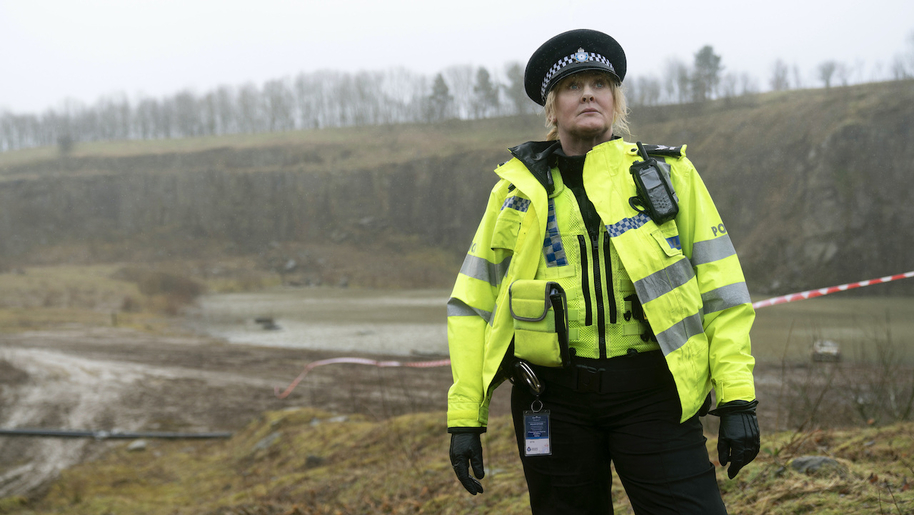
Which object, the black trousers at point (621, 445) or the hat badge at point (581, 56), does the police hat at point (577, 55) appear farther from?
the black trousers at point (621, 445)

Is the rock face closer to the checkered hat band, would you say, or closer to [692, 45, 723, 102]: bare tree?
[692, 45, 723, 102]: bare tree

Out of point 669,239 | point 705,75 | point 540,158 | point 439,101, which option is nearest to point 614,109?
point 540,158

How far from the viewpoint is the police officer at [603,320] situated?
5.65ft

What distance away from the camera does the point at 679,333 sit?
1.73 meters

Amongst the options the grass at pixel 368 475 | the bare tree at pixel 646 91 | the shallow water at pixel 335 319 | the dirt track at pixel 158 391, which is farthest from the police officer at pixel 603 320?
the bare tree at pixel 646 91

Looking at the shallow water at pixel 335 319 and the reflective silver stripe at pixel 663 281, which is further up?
the reflective silver stripe at pixel 663 281

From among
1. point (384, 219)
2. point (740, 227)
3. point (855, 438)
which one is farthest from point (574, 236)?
point (384, 219)

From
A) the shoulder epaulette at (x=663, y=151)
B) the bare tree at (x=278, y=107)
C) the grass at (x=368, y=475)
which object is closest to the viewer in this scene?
the shoulder epaulette at (x=663, y=151)

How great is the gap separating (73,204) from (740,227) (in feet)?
191

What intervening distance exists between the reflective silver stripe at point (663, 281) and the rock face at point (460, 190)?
27784mm

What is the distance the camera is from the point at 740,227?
112 feet

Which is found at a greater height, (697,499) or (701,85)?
(701,85)

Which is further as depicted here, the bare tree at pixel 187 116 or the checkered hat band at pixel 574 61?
the bare tree at pixel 187 116

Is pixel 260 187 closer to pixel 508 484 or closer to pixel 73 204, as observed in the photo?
pixel 73 204
